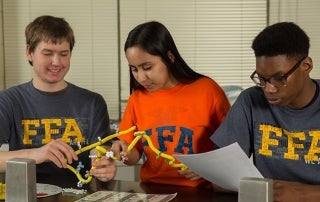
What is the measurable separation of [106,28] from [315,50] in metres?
1.54

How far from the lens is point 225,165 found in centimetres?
128

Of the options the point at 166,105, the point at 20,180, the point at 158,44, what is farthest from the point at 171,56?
the point at 20,180

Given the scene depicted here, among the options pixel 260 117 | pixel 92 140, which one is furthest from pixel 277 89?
pixel 92 140

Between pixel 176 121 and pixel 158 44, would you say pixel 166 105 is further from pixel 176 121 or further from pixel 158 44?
pixel 158 44

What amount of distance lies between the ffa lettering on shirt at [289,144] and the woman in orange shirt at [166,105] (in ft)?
0.93

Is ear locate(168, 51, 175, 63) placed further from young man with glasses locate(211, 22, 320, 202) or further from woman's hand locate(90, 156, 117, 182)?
woman's hand locate(90, 156, 117, 182)

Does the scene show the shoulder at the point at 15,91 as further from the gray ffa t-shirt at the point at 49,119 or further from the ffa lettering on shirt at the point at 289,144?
the ffa lettering on shirt at the point at 289,144

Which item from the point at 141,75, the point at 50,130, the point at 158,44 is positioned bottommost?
the point at 50,130

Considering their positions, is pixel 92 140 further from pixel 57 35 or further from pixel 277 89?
pixel 277 89

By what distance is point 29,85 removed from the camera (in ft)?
6.45

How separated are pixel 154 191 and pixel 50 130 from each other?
605mm

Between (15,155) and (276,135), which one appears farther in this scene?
(15,155)

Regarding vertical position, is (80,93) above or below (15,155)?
above

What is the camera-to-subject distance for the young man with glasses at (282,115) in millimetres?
1431
